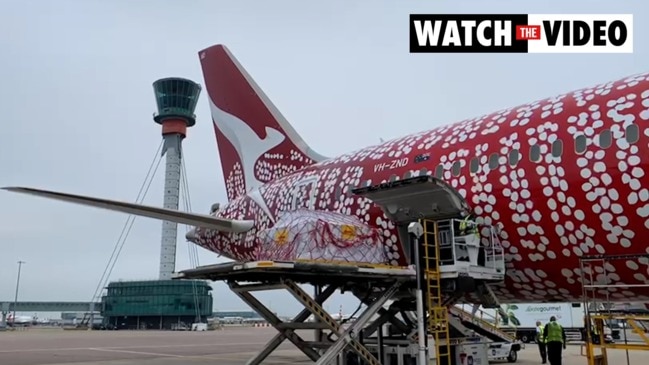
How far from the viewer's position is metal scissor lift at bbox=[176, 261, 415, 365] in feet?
32.2

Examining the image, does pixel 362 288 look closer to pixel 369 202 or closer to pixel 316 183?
pixel 369 202

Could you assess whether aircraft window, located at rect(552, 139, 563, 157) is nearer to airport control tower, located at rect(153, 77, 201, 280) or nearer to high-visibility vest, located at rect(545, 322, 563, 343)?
high-visibility vest, located at rect(545, 322, 563, 343)

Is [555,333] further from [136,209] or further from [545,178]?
[136,209]

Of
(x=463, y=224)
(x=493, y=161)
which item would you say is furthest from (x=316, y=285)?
(x=493, y=161)

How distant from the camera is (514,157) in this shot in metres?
10.3

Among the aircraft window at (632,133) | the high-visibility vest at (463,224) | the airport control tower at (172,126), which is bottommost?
the high-visibility vest at (463,224)

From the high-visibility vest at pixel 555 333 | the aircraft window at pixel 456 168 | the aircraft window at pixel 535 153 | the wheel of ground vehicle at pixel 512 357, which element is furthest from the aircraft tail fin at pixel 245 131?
the aircraft window at pixel 535 153

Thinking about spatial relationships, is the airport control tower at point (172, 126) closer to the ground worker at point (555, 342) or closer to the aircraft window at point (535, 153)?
the ground worker at point (555, 342)

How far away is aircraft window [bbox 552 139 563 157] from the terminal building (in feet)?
257

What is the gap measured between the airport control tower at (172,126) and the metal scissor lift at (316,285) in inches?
2971

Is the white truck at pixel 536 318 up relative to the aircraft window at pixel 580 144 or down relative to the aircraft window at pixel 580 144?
down

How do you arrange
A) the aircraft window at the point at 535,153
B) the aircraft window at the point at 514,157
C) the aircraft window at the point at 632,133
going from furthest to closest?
the aircraft window at the point at 514,157 → the aircraft window at the point at 535,153 → the aircraft window at the point at 632,133

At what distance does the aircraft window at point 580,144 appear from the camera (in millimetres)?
9398

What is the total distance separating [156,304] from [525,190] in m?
81.2
